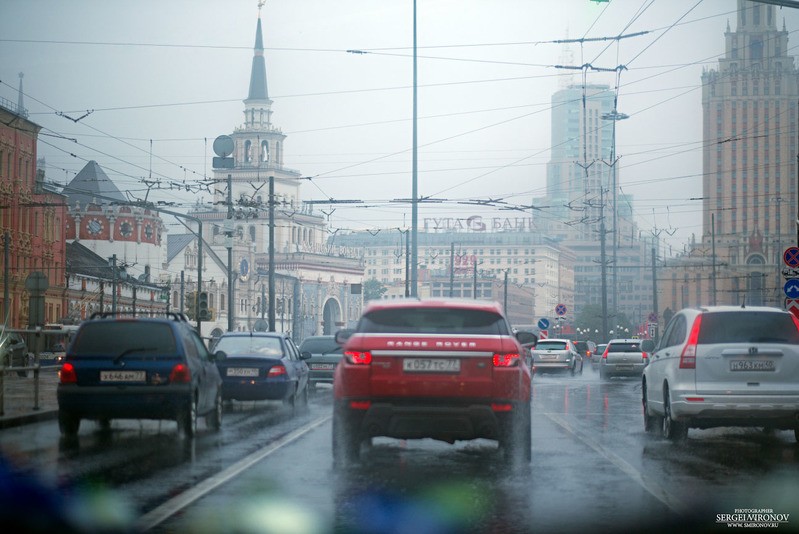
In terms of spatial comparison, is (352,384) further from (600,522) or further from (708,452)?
(708,452)

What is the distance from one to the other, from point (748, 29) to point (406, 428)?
156612 millimetres

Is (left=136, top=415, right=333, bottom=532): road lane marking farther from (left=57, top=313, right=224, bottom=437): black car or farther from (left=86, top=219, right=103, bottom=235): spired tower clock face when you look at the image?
(left=86, top=219, right=103, bottom=235): spired tower clock face

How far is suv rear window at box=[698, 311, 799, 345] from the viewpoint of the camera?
15898mm

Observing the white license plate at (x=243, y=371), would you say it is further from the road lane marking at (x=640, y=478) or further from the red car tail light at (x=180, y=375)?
the road lane marking at (x=640, y=478)

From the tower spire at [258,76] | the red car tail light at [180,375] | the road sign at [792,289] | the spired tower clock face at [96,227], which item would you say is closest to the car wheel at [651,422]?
the red car tail light at [180,375]

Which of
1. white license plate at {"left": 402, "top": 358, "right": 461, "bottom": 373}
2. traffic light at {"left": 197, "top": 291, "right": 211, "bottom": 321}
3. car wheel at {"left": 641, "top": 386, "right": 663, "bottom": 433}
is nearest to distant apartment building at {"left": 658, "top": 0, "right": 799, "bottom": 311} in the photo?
traffic light at {"left": 197, "top": 291, "right": 211, "bottom": 321}

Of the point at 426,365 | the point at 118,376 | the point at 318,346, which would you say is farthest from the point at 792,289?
the point at 426,365

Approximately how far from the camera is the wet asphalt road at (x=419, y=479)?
9.27m

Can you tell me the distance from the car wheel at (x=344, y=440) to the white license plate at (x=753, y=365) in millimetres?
5186

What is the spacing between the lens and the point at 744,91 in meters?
139

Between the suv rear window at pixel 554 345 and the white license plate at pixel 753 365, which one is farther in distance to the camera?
the suv rear window at pixel 554 345

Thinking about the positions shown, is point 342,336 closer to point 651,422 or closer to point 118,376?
point 118,376

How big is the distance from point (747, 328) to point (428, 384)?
213 inches

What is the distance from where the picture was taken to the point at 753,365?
51.4ft
